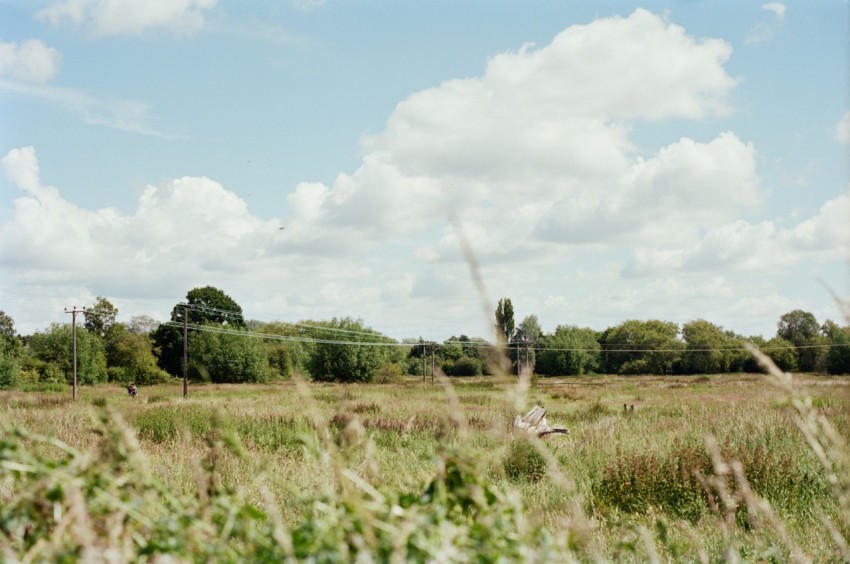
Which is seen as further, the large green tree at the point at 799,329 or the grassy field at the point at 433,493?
the large green tree at the point at 799,329

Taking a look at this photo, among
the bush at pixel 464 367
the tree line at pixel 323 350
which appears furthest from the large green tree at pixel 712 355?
the bush at pixel 464 367

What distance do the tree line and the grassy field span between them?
42662mm

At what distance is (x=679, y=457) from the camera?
759 centimetres

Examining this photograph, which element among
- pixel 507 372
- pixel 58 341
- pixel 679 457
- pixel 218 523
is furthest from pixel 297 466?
pixel 58 341

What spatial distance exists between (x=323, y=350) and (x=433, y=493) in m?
76.9

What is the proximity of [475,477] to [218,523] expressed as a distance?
2.27 ft

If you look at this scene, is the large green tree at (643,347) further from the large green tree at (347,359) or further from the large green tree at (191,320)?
the large green tree at (191,320)

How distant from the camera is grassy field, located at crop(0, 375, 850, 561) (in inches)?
62.6

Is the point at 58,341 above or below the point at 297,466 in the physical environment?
above

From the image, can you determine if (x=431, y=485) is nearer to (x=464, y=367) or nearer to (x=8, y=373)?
(x=8, y=373)

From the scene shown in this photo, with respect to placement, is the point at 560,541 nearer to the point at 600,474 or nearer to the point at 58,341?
the point at 600,474

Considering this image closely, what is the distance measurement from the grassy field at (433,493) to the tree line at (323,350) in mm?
42662

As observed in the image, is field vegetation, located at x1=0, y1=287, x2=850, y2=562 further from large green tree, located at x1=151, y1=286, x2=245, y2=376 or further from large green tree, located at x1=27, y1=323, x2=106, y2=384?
large green tree, located at x1=151, y1=286, x2=245, y2=376

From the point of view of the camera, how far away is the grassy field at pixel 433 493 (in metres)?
1.59
